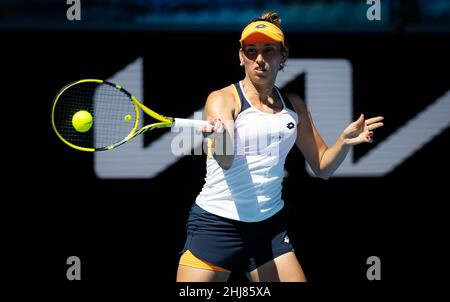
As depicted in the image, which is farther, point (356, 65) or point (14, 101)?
point (356, 65)

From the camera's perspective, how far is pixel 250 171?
11.8ft

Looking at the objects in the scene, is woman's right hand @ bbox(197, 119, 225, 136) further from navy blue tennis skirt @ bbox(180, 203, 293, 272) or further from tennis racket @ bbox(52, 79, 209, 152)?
tennis racket @ bbox(52, 79, 209, 152)

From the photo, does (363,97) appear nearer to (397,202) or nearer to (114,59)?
(397,202)

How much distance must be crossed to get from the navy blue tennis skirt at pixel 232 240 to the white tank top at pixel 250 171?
34 mm

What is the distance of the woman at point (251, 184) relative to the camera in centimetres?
358

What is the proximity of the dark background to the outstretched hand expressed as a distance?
4.53 feet

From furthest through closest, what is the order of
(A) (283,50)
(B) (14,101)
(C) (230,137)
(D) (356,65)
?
(D) (356,65)
(B) (14,101)
(A) (283,50)
(C) (230,137)

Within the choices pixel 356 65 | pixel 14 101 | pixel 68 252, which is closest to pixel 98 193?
pixel 68 252

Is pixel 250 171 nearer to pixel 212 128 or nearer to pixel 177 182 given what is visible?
pixel 212 128

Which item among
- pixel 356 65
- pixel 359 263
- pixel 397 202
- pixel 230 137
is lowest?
pixel 359 263

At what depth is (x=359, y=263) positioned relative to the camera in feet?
17.1

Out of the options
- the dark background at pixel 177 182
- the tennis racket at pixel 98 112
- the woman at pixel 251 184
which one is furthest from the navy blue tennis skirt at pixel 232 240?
the dark background at pixel 177 182

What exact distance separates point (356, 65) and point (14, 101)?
1982 millimetres

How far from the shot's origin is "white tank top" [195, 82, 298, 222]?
3.56 m
